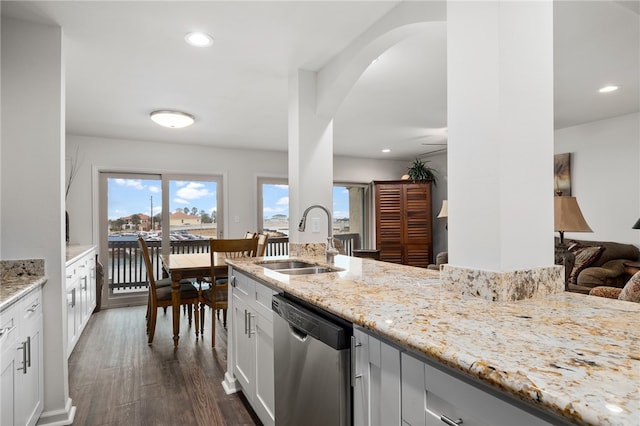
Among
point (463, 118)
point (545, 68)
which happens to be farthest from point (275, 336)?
point (545, 68)

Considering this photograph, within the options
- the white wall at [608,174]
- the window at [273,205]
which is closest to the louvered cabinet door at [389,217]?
the window at [273,205]

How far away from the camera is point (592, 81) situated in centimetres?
321

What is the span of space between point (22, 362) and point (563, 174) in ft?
19.1

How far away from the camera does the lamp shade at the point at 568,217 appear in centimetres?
308

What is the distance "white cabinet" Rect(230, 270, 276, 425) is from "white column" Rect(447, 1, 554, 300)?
3.31 ft

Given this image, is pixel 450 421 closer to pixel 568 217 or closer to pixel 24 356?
pixel 24 356

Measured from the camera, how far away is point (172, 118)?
3906mm

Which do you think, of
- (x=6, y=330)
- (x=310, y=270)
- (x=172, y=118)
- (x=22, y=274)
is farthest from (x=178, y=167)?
(x=6, y=330)

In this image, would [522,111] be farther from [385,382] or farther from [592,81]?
[592,81]

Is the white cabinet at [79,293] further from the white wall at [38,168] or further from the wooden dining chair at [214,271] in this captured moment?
the wooden dining chair at [214,271]

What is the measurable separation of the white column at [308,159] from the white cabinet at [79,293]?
1.92 metres

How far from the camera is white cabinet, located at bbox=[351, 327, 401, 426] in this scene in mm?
970

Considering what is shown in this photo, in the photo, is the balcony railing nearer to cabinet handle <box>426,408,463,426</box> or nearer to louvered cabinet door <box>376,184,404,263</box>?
louvered cabinet door <box>376,184,404,263</box>

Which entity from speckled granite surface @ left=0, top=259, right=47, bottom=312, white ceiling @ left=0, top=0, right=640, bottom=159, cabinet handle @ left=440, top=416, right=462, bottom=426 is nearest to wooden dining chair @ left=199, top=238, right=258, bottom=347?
speckled granite surface @ left=0, top=259, right=47, bottom=312
